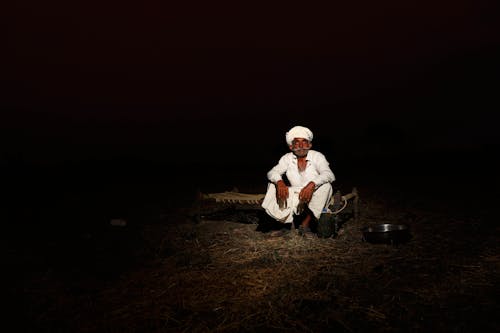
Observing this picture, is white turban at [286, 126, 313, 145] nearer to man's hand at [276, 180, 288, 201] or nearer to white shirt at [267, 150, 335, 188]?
white shirt at [267, 150, 335, 188]

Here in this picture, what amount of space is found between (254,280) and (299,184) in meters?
2.15

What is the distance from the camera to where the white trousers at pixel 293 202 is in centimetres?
550

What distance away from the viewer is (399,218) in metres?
6.74

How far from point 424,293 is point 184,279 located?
2535 millimetres

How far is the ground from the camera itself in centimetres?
323

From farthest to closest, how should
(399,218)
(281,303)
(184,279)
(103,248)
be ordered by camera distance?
1. (399,218)
2. (103,248)
3. (184,279)
4. (281,303)

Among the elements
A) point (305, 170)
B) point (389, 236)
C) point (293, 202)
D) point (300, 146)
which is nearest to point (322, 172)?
point (305, 170)

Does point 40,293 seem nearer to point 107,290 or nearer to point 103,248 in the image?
point 107,290

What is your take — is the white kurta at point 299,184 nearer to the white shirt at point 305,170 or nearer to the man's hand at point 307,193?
the white shirt at point 305,170

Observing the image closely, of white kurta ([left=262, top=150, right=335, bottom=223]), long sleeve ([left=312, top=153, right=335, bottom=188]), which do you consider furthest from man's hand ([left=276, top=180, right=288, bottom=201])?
long sleeve ([left=312, top=153, right=335, bottom=188])

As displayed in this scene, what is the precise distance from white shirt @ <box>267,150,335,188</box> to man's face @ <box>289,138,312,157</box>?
0.14 meters

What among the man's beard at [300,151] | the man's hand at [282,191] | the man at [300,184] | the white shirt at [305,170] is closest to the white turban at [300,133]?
the man at [300,184]

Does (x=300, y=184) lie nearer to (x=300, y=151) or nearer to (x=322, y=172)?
(x=322, y=172)

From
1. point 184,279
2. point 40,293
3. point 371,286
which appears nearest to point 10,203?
point 40,293
